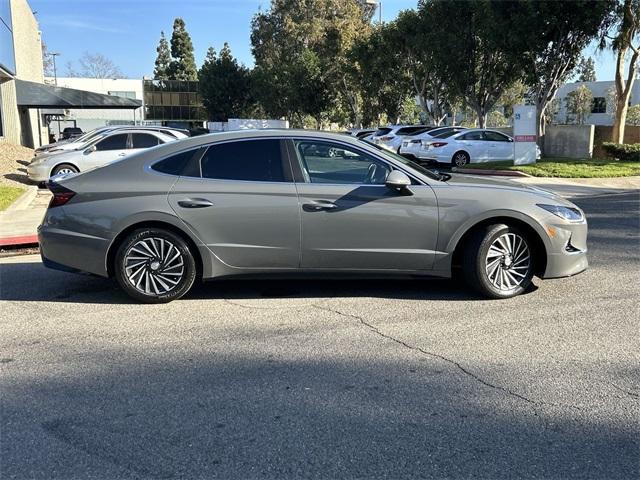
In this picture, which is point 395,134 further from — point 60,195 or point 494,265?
point 60,195

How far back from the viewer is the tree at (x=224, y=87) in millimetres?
63219

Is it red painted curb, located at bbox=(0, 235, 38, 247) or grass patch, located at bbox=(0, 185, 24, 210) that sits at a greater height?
grass patch, located at bbox=(0, 185, 24, 210)

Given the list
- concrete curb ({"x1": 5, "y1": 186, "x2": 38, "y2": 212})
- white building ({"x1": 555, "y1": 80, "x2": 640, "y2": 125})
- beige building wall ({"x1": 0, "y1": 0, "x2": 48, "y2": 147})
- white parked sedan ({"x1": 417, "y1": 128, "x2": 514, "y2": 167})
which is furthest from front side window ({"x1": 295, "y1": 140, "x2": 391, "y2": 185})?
white building ({"x1": 555, "y1": 80, "x2": 640, "y2": 125})

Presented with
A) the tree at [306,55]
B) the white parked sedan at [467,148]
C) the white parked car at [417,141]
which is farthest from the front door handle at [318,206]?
the tree at [306,55]

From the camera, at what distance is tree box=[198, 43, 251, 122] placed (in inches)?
2489

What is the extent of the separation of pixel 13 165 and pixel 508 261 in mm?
19573

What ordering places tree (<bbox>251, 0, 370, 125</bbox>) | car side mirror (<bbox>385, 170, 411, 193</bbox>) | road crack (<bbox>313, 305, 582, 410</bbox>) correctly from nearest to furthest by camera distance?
road crack (<bbox>313, 305, 582, 410</bbox>) < car side mirror (<bbox>385, 170, 411, 193</bbox>) < tree (<bbox>251, 0, 370, 125</bbox>)

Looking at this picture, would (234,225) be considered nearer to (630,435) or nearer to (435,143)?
(630,435)

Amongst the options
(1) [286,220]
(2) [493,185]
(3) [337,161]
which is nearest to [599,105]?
(2) [493,185]

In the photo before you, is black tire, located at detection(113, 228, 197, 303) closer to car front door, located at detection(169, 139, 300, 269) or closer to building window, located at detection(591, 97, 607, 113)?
car front door, located at detection(169, 139, 300, 269)

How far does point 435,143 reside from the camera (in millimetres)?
21562

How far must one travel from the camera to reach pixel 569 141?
22594mm

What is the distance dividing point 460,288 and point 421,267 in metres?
0.76

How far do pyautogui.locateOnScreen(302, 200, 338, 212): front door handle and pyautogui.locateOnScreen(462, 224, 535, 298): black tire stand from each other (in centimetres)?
136
